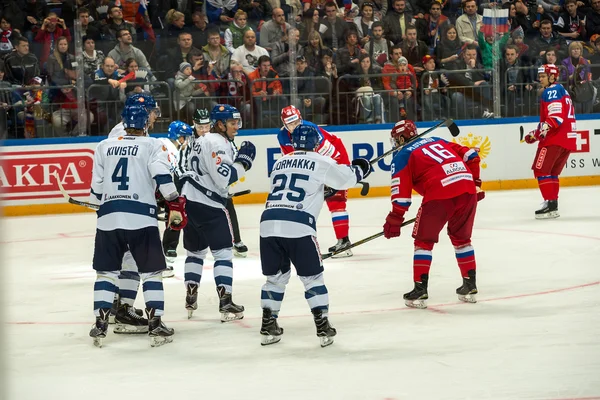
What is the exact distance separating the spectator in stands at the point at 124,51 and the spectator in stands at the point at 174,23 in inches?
19.0

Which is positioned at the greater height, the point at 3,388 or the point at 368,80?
the point at 368,80

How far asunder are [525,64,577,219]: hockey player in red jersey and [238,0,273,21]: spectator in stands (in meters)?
3.76

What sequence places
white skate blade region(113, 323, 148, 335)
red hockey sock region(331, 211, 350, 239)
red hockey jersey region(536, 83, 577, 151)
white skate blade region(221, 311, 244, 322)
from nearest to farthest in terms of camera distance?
white skate blade region(113, 323, 148, 335)
white skate blade region(221, 311, 244, 322)
red hockey sock region(331, 211, 350, 239)
red hockey jersey region(536, 83, 577, 151)

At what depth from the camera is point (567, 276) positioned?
23.7ft

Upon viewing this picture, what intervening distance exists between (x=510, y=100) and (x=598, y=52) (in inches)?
59.9

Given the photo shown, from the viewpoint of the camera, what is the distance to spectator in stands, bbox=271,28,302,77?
12.4 meters

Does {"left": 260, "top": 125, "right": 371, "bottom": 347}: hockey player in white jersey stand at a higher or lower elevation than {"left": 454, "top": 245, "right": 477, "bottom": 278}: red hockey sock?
higher

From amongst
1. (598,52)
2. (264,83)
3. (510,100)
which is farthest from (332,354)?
(598,52)

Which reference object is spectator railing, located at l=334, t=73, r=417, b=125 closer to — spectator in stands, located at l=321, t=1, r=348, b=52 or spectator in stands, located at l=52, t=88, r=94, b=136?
spectator in stands, located at l=321, t=1, r=348, b=52

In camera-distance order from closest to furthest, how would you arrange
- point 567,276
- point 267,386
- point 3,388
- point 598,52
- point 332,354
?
point 3,388
point 267,386
point 332,354
point 567,276
point 598,52

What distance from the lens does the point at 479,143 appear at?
12.8 m

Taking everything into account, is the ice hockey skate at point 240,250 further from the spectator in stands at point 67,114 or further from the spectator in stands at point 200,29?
the spectator in stands at point 200,29

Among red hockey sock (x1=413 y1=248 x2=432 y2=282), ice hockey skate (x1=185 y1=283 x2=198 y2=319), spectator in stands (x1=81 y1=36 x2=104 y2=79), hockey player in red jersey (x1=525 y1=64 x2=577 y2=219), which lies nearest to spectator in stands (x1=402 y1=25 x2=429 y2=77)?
hockey player in red jersey (x1=525 y1=64 x2=577 y2=219)

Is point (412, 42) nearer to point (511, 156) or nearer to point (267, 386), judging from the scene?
point (511, 156)
